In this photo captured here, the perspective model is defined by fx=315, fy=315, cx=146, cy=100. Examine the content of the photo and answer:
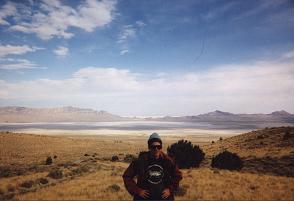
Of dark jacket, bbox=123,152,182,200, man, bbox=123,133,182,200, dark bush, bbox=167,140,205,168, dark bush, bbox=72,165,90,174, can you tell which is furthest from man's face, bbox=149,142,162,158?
dark bush, bbox=167,140,205,168

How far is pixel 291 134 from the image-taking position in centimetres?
3612

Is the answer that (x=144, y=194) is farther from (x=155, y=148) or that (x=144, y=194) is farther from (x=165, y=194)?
(x=155, y=148)

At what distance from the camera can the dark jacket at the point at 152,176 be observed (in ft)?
19.8

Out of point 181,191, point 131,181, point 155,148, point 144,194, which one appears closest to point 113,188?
point 181,191

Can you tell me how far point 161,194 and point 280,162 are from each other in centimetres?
2160

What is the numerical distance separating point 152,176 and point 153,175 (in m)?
0.03

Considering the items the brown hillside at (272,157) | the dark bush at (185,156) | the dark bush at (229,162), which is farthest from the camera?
the dark bush at (185,156)

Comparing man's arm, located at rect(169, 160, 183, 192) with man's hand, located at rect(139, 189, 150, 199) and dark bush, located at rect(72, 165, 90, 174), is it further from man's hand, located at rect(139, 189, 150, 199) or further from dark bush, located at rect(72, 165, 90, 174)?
dark bush, located at rect(72, 165, 90, 174)

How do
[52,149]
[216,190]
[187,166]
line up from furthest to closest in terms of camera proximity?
1. [52,149]
2. [187,166]
3. [216,190]

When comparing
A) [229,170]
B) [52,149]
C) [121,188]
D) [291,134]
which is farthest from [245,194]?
[52,149]

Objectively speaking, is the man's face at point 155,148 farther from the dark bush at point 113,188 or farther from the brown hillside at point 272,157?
the brown hillside at point 272,157

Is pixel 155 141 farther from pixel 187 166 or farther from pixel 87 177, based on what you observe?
pixel 187 166

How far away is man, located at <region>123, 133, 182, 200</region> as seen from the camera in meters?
6.03

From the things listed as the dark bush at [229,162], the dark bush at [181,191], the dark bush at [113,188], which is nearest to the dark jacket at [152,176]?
the dark bush at [181,191]
